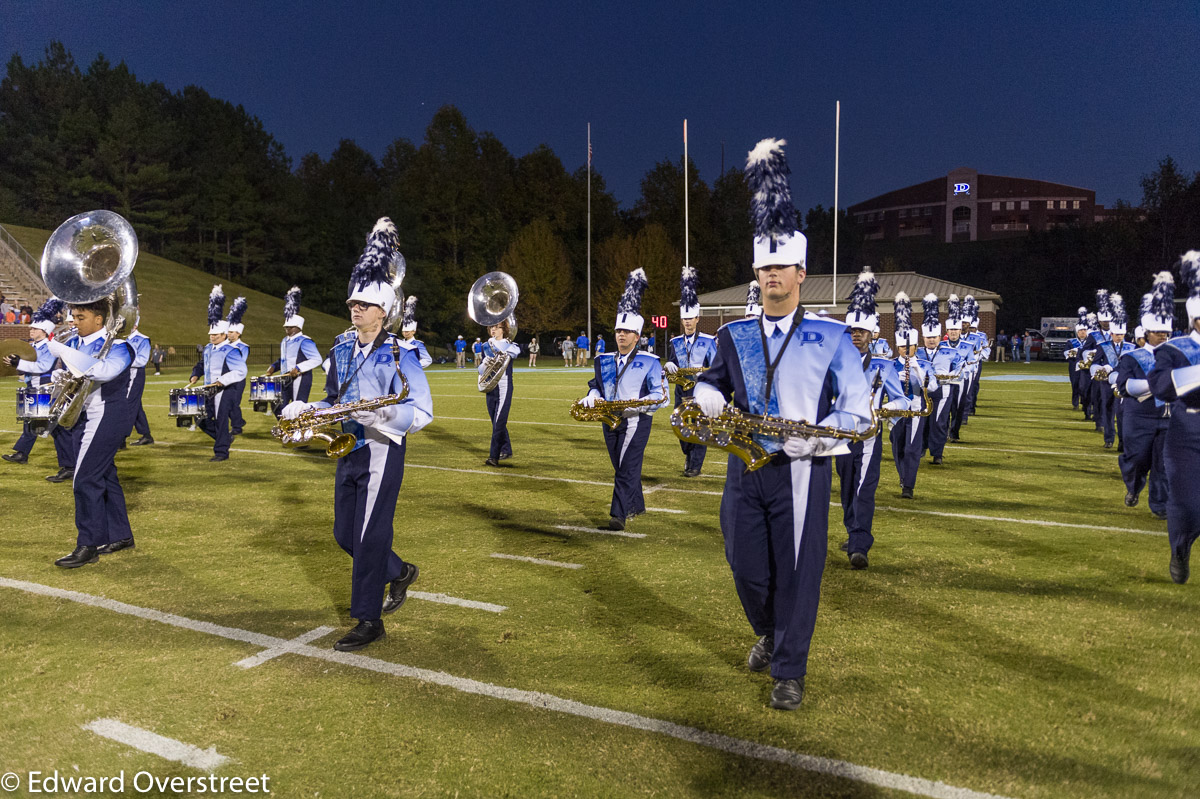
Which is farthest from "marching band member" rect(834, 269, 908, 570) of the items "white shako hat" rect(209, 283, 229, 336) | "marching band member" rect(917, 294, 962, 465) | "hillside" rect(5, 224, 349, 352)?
"hillside" rect(5, 224, 349, 352)

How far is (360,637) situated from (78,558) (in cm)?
306

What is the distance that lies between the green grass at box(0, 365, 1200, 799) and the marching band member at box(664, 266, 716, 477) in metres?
1.93

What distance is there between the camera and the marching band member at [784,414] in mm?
3779

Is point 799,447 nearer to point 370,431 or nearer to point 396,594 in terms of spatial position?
point 370,431

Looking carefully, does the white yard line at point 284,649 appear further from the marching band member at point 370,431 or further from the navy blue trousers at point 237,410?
the navy blue trousers at point 237,410

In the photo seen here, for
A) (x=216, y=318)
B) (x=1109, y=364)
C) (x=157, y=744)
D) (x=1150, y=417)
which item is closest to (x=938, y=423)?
(x=1109, y=364)

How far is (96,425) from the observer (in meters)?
6.16

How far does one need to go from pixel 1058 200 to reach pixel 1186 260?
113989 mm

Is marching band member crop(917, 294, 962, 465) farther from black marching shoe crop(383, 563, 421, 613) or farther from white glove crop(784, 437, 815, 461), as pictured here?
white glove crop(784, 437, 815, 461)

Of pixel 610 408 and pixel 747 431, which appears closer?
pixel 747 431

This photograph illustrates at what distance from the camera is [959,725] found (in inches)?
143

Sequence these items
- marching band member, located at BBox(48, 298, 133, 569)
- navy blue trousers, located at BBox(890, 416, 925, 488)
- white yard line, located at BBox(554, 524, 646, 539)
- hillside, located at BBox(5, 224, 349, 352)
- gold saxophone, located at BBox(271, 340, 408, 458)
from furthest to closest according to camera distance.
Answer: hillside, located at BBox(5, 224, 349, 352), navy blue trousers, located at BBox(890, 416, 925, 488), white yard line, located at BBox(554, 524, 646, 539), marching band member, located at BBox(48, 298, 133, 569), gold saxophone, located at BBox(271, 340, 408, 458)

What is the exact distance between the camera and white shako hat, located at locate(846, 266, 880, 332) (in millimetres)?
6659

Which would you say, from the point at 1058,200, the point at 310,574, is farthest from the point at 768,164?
the point at 1058,200
